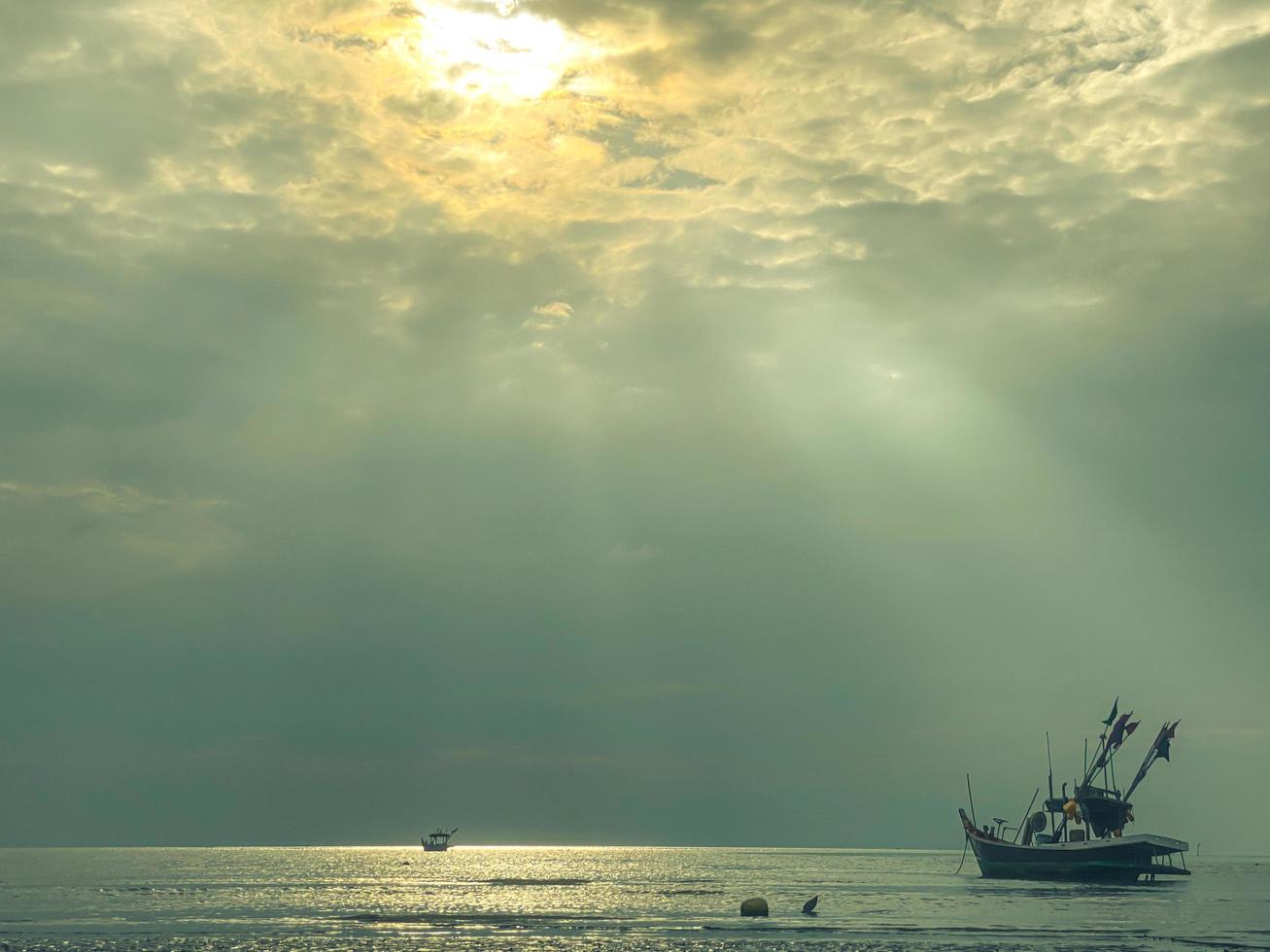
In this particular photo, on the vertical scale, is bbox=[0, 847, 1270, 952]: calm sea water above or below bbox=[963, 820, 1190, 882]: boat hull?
below

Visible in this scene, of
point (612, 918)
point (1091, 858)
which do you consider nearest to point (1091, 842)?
point (1091, 858)

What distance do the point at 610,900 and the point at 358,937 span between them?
197 ft

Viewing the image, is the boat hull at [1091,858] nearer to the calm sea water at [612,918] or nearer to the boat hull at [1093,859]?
the boat hull at [1093,859]

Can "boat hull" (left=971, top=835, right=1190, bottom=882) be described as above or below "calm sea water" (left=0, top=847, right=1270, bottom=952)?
above

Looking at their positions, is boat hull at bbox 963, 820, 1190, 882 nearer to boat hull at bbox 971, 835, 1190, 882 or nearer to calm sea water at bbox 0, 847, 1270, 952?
boat hull at bbox 971, 835, 1190, 882

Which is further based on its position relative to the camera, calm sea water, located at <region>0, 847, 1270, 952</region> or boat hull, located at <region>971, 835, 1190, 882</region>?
boat hull, located at <region>971, 835, 1190, 882</region>

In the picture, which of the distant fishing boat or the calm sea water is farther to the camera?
the distant fishing boat

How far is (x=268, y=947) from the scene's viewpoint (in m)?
78.2

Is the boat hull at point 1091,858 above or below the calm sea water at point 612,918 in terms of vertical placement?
above

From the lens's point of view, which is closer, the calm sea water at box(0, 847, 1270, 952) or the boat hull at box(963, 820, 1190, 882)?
the calm sea water at box(0, 847, 1270, 952)

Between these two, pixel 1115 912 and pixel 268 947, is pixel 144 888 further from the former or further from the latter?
pixel 1115 912

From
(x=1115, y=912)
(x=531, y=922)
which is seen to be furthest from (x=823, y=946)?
(x=1115, y=912)

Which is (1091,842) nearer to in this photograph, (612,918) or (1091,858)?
(1091,858)

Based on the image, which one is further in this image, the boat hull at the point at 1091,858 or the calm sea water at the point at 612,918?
the boat hull at the point at 1091,858
